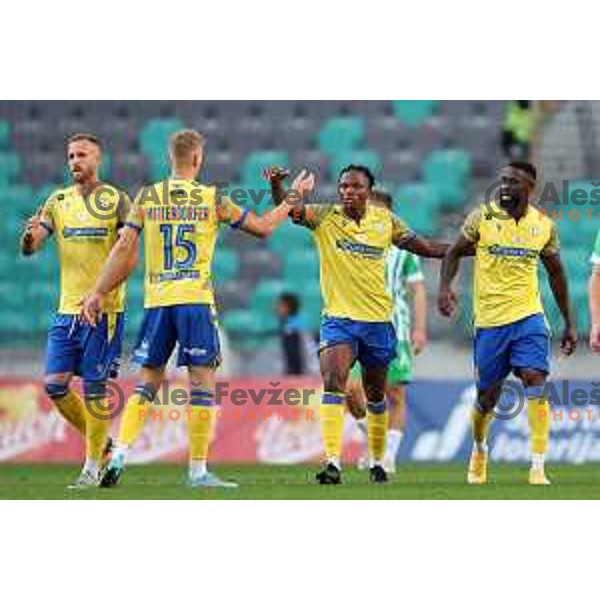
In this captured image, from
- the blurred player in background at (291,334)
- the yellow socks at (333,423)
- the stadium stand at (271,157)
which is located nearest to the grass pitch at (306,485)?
the yellow socks at (333,423)

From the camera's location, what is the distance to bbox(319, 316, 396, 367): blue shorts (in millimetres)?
12617

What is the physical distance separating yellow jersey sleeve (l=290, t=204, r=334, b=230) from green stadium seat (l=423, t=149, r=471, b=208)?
10.8 m

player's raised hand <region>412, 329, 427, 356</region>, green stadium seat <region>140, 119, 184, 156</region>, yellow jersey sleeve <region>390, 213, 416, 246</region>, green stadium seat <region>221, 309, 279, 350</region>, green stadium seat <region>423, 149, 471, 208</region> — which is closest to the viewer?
yellow jersey sleeve <region>390, 213, 416, 246</region>

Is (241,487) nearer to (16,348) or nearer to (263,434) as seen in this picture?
(263,434)

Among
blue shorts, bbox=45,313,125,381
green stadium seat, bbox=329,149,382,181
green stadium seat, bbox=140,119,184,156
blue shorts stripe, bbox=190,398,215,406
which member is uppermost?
green stadium seat, bbox=140,119,184,156

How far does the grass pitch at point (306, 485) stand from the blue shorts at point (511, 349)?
755 millimetres

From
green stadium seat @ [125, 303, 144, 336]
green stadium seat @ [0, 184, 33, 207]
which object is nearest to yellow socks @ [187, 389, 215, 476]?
green stadium seat @ [125, 303, 144, 336]

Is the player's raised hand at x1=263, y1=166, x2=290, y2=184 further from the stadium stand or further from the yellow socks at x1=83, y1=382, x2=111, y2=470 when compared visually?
the stadium stand

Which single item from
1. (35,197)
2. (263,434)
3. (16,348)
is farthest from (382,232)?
(35,197)

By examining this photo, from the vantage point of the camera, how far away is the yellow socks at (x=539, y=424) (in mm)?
12578

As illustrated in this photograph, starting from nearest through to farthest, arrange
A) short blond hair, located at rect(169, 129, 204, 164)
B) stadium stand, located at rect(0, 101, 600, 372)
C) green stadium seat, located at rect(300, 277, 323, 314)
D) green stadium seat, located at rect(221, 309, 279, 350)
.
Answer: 1. short blond hair, located at rect(169, 129, 204, 164)
2. green stadium seat, located at rect(221, 309, 279, 350)
3. green stadium seat, located at rect(300, 277, 323, 314)
4. stadium stand, located at rect(0, 101, 600, 372)

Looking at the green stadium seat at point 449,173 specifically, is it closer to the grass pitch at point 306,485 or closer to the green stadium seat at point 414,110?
the green stadium seat at point 414,110

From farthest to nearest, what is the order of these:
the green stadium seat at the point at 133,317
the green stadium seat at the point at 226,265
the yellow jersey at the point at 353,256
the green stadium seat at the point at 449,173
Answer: the green stadium seat at the point at 449,173
the green stadium seat at the point at 226,265
the green stadium seat at the point at 133,317
the yellow jersey at the point at 353,256

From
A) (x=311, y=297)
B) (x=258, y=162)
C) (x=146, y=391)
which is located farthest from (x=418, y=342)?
(x=258, y=162)
